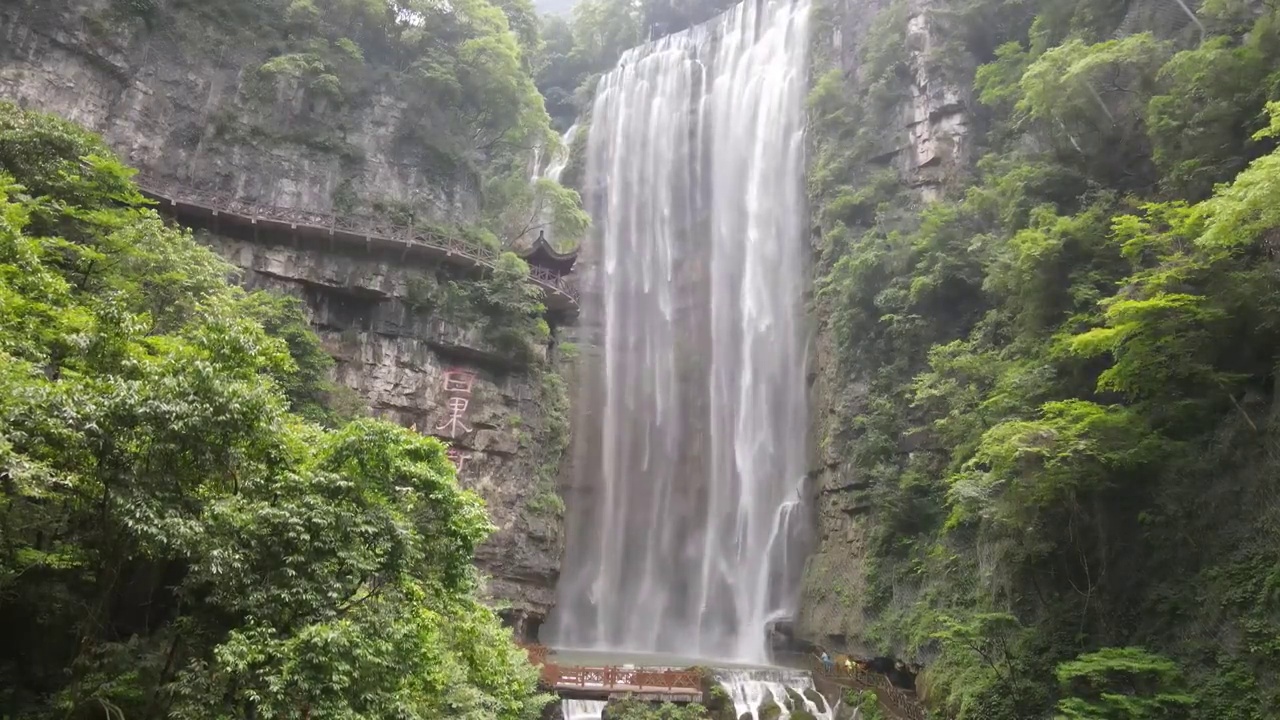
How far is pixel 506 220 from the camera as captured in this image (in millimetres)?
24844

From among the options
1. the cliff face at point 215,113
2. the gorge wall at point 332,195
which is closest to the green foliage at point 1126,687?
the gorge wall at point 332,195

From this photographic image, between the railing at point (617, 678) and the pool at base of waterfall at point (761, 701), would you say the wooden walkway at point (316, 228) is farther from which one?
the pool at base of waterfall at point (761, 701)

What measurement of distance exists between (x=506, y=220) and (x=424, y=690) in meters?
17.8

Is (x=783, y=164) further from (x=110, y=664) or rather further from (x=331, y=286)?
(x=110, y=664)

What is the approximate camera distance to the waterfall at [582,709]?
49.6ft

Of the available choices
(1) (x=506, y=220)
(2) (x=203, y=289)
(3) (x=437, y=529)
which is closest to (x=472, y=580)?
(3) (x=437, y=529)

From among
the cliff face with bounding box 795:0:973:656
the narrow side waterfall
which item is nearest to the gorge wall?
the narrow side waterfall

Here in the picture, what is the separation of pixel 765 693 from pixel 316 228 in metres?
14.8

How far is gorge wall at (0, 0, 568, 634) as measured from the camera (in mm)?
19391

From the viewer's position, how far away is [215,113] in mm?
21344

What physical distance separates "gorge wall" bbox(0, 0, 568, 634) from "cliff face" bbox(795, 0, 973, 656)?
23.3ft

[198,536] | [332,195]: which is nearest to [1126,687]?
[198,536]

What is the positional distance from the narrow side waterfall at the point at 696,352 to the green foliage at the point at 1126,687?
1177cm

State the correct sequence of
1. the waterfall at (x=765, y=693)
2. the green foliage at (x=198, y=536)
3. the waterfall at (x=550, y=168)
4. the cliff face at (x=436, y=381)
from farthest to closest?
the waterfall at (x=550, y=168)
the cliff face at (x=436, y=381)
the waterfall at (x=765, y=693)
the green foliage at (x=198, y=536)
